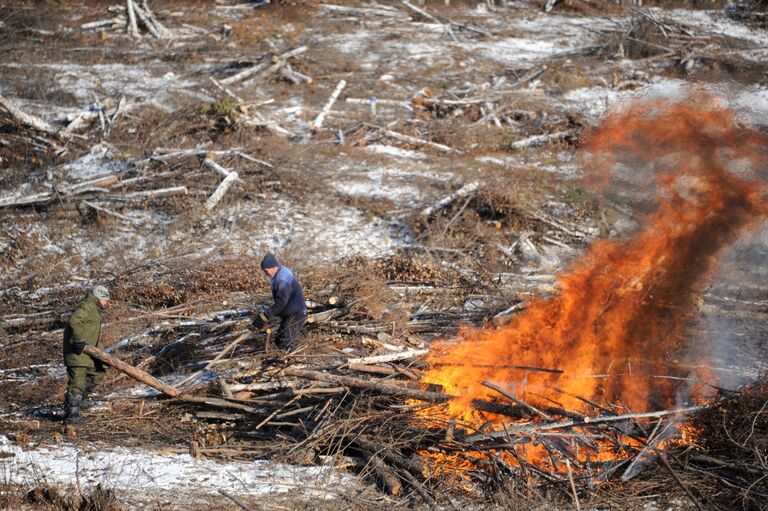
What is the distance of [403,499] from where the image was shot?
23.7 feet

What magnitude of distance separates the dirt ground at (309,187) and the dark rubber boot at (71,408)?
18 centimetres

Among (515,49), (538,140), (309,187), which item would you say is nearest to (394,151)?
(309,187)

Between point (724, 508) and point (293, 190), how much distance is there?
35.0 feet

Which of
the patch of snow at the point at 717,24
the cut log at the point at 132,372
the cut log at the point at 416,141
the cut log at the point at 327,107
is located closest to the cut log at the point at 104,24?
the cut log at the point at 327,107

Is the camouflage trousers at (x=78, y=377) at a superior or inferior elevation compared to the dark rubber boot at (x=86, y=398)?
superior

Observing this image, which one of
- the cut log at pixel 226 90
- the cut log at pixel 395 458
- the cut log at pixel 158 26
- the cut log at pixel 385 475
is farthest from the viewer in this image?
the cut log at pixel 158 26

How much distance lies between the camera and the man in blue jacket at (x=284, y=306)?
9.32 meters

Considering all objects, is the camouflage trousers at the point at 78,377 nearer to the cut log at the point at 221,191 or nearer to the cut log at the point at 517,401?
the cut log at the point at 517,401

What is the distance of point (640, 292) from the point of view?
10.6 m

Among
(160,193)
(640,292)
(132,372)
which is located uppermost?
(640,292)

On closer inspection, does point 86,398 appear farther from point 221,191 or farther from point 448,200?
point 448,200

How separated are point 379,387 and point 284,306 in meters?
1.95

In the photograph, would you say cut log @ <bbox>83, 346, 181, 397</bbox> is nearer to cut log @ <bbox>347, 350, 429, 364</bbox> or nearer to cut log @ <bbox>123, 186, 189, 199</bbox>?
cut log @ <bbox>347, 350, 429, 364</bbox>

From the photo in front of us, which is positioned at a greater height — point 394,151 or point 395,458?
point 394,151
